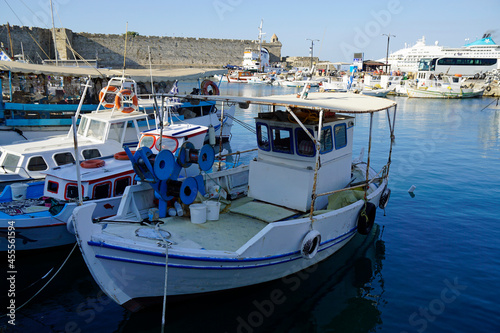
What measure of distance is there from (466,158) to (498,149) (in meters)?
4.23

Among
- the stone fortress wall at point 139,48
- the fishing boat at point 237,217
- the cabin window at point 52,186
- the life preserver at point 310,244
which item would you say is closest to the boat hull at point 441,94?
the stone fortress wall at point 139,48

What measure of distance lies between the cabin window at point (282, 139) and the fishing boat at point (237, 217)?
0.9 inches

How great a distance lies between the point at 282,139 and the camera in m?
8.66

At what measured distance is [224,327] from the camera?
6.81m

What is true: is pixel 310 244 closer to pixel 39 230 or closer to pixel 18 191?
pixel 39 230

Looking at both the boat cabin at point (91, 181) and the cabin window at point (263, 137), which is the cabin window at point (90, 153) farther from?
the cabin window at point (263, 137)

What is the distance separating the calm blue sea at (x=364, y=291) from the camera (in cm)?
701

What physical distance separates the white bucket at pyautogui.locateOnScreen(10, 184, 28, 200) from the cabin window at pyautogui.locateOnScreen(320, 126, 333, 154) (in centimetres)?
773

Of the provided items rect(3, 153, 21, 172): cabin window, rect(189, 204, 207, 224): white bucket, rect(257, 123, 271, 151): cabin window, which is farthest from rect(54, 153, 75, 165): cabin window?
rect(257, 123, 271, 151): cabin window

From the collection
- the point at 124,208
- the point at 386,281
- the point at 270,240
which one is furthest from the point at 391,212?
the point at 124,208

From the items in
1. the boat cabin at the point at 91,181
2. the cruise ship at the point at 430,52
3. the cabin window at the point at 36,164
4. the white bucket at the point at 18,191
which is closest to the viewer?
Answer: the boat cabin at the point at 91,181

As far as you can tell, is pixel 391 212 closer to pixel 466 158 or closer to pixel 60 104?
pixel 466 158

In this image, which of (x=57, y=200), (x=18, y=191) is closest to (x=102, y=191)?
(x=57, y=200)

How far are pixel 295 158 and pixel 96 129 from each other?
26.3 feet
